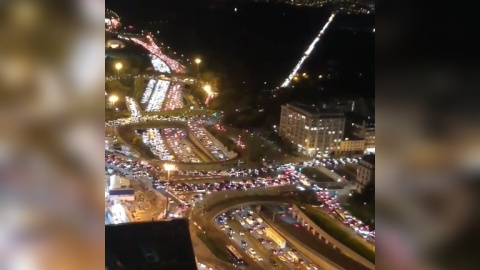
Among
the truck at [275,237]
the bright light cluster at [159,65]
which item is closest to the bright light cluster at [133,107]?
the bright light cluster at [159,65]

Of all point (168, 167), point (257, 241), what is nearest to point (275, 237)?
point (257, 241)

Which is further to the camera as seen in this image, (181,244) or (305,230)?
(305,230)

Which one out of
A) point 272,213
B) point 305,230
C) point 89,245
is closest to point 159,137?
point 272,213

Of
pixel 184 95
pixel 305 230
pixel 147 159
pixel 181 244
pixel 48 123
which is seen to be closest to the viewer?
pixel 48 123

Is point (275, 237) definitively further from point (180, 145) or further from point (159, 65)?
point (159, 65)

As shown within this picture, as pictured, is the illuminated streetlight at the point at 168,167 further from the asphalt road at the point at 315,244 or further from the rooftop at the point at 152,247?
the rooftop at the point at 152,247

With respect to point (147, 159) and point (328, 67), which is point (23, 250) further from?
point (328, 67)
